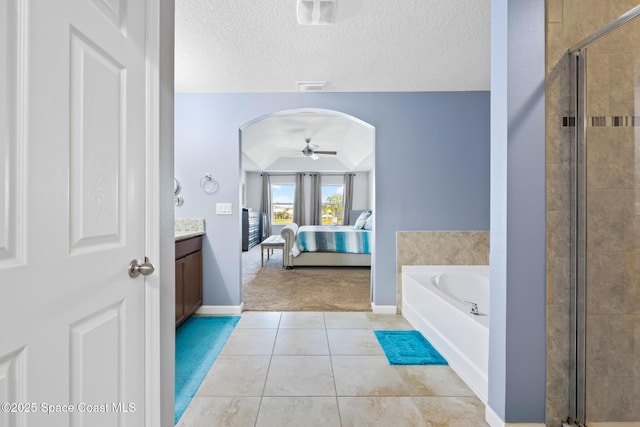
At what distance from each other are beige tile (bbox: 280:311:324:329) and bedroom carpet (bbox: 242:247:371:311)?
12 cm

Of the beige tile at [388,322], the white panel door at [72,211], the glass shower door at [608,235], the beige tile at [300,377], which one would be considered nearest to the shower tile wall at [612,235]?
the glass shower door at [608,235]

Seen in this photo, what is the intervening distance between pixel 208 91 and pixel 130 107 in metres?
2.40

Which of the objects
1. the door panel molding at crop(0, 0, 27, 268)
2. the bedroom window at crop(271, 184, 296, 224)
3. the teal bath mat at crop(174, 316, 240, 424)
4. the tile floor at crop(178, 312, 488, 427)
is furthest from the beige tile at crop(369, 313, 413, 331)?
the bedroom window at crop(271, 184, 296, 224)

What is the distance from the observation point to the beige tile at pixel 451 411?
63.0 inches

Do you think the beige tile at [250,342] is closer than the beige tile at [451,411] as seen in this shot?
No

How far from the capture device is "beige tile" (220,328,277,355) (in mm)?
2361

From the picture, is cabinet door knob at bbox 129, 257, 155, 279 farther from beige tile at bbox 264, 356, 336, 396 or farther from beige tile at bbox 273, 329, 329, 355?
beige tile at bbox 273, 329, 329, 355

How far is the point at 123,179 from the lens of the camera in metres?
0.97

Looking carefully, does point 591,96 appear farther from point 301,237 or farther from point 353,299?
point 301,237

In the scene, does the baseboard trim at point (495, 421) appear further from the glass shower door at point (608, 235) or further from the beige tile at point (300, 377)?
the beige tile at point (300, 377)

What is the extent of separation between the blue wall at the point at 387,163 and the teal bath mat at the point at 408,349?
600mm

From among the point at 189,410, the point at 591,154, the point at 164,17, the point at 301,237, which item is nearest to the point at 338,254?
the point at 301,237

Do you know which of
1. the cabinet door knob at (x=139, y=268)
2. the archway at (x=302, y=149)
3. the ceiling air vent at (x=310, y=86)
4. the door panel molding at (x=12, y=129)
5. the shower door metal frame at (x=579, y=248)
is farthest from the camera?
the archway at (x=302, y=149)

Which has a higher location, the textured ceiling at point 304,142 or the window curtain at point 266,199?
the textured ceiling at point 304,142
